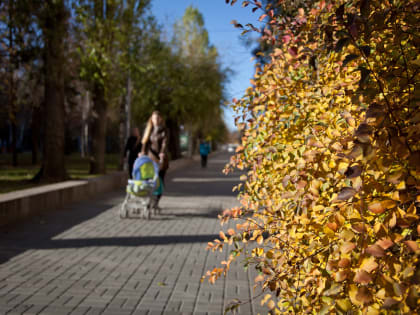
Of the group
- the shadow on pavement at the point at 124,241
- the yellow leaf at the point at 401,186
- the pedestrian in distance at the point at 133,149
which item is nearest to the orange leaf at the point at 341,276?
the yellow leaf at the point at 401,186

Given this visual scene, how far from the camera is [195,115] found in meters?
34.5

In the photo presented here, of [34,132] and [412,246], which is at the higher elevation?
[34,132]

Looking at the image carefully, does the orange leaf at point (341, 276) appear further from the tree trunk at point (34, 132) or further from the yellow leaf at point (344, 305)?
the tree trunk at point (34, 132)

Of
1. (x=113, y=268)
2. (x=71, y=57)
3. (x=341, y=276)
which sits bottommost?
(x=113, y=268)

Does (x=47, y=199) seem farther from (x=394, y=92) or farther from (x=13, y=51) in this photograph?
(x=394, y=92)

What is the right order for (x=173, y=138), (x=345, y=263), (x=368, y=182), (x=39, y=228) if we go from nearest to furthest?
1. (x=345, y=263)
2. (x=368, y=182)
3. (x=39, y=228)
4. (x=173, y=138)

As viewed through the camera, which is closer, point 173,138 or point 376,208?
point 376,208

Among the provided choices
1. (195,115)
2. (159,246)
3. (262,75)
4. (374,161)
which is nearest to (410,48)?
(374,161)

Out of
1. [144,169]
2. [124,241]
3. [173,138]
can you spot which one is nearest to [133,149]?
[144,169]

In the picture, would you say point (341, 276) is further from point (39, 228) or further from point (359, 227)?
point (39, 228)

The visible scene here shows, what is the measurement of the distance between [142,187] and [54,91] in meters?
6.51

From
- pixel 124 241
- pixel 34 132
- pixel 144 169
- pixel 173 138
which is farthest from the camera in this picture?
pixel 173 138

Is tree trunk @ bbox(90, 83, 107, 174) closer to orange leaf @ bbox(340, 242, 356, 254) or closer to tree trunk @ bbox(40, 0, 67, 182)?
tree trunk @ bbox(40, 0, 67, 182)

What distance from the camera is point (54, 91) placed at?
14.8 metres
